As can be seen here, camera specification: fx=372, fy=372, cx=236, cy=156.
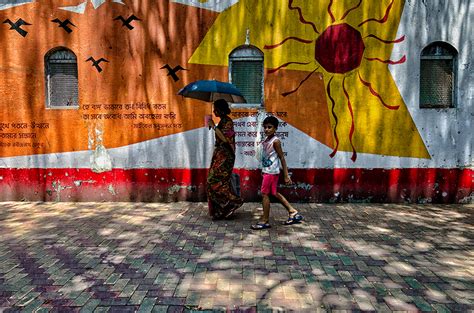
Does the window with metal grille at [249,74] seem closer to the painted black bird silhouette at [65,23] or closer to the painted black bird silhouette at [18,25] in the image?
the painted black bird silhouette at [65,23]

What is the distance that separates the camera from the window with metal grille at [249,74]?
7141mm

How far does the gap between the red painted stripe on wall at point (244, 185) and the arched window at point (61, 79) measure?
A: 1.38 metres

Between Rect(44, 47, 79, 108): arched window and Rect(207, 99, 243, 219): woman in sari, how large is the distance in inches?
132

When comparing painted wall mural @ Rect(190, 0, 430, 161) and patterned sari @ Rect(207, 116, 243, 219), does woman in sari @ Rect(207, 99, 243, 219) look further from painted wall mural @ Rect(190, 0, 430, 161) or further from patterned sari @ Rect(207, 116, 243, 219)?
painted wall mural @ Rect(190, 0, 430, 161)

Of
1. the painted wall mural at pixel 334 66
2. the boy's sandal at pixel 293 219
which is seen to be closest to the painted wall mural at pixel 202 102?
the painted wall mural at pixel 334 66

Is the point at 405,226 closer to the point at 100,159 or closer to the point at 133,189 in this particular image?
the point at 133,189

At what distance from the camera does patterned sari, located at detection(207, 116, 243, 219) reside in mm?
5891

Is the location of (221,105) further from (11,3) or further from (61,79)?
(11,3)

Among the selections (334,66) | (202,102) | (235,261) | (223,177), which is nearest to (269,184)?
(223,177)

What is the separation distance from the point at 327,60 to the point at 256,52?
1.35 m

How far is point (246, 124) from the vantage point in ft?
23.3

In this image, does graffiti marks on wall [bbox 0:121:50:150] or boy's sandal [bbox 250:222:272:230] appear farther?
graffiti marks on wall [bbox 0:121:50:150]

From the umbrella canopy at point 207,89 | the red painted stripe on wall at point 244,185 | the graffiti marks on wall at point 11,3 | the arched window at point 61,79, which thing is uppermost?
the graffiti marks on wall at point 11,3

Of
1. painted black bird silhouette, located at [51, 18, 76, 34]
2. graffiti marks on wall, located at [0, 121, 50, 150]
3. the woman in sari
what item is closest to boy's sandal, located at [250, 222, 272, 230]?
the woman in sari
